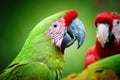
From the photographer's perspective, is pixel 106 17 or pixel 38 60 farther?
pixel 106 17

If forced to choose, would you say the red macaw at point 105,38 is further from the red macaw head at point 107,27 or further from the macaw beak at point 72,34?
the macaw beak at point 72,34

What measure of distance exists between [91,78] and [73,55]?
0.77 ft

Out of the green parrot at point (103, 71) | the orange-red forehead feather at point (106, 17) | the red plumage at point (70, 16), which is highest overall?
the red plumage at point (70, 16)

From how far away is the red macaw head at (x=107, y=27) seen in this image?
91.5 inches

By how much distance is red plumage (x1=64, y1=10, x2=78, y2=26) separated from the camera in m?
2.31

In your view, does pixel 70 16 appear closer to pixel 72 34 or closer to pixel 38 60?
pixel 72 34

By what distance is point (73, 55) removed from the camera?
237 cm

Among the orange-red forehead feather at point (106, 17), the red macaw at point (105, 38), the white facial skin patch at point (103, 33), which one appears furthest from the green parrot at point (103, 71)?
the orange-red forehead feather at point (106, 17)

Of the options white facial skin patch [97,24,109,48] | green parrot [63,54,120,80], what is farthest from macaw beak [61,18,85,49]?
green parrot [63,54,120,80]

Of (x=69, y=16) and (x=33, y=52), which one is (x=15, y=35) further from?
(x=69, y=16)

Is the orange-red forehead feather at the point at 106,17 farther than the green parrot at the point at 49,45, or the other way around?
the orange-red forehead feather at the point at 106,17

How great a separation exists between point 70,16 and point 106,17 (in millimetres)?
289

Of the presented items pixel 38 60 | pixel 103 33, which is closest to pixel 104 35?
pixel 103 33

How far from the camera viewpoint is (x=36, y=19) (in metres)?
2.39
